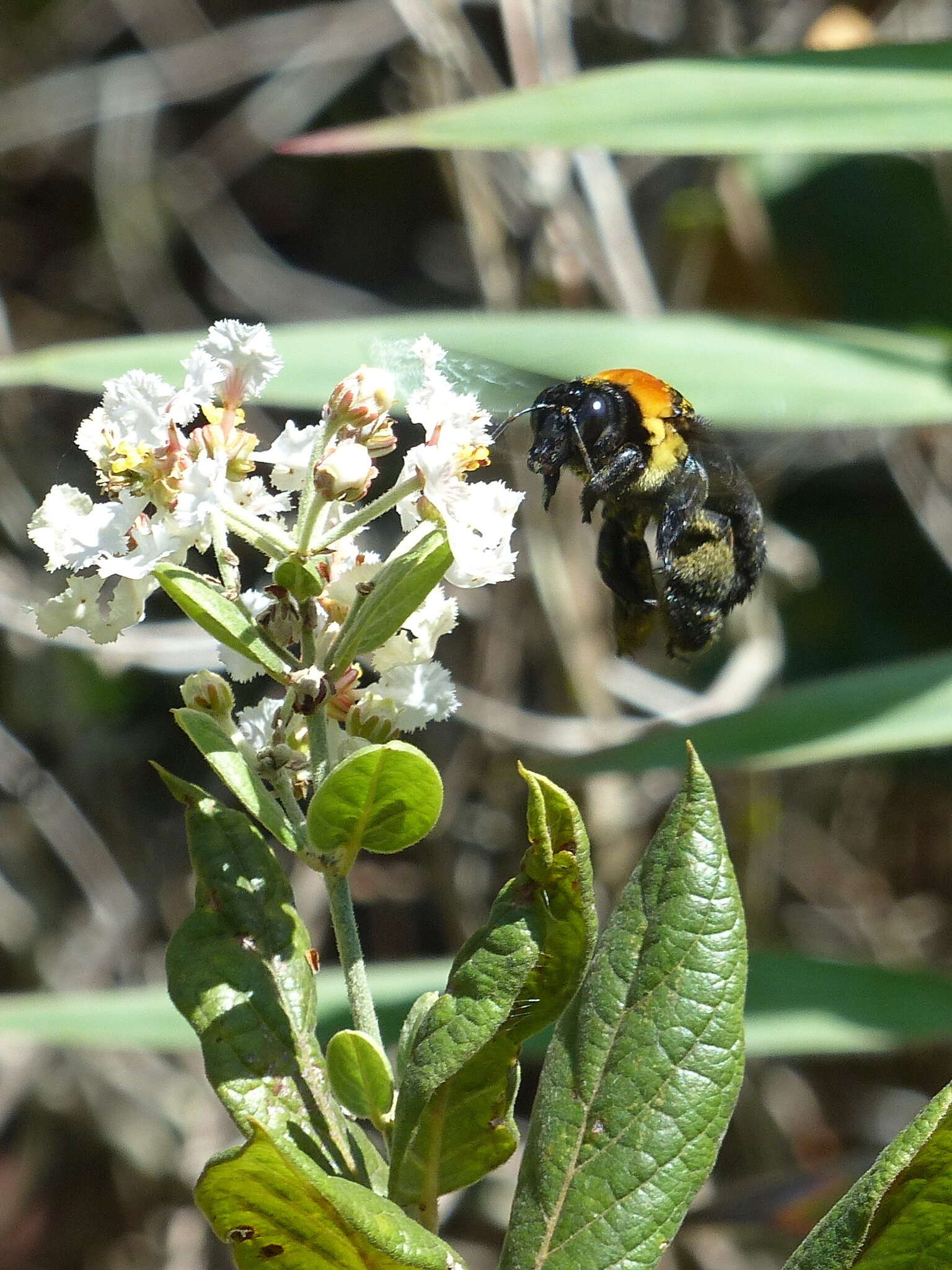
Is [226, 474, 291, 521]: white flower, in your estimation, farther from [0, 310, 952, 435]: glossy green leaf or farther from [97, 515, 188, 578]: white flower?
[0, 310, 952, 435]: glossy green leaf

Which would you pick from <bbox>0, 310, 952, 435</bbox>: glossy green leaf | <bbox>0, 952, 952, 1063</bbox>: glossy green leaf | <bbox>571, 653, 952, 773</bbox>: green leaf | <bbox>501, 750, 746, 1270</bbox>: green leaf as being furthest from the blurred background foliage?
<bbox>501, 750, 746, 1270</bbox>: green leaf

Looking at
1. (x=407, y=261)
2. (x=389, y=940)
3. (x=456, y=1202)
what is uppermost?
(x=407, y=261)

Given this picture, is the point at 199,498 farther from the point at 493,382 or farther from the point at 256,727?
the point at 493,382

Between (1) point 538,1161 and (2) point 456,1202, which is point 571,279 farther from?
(1) point 538,1161

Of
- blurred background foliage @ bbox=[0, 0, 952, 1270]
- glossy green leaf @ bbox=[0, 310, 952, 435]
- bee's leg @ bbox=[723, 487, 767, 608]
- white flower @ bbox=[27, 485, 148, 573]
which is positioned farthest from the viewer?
blurred background foliage @ bbox=[0, 0, 952, 1270]

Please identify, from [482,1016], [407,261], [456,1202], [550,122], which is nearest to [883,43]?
[550,122]

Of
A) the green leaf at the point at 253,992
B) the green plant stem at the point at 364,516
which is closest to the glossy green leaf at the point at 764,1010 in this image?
the green leaf at the point at 253,992
